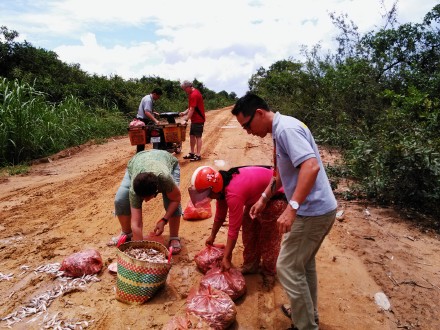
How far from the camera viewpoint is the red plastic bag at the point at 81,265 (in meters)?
3.87

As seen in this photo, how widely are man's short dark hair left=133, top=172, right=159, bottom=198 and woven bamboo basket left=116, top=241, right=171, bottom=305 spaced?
0.55 m

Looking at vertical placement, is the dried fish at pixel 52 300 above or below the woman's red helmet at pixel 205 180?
below

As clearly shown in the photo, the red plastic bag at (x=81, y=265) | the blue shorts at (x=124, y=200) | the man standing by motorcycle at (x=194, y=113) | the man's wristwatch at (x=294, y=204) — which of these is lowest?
the red plastic bag at (x=81, y=265)

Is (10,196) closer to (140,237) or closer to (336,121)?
(140,237)

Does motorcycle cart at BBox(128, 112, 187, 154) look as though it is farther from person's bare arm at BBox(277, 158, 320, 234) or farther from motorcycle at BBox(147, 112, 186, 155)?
person's bare arm at BBox(277, 158, 320, 234)

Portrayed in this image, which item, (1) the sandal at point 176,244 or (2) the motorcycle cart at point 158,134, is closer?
(1) the sandal at point 176,244

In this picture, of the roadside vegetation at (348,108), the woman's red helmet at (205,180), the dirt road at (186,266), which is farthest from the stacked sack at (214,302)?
the roadside vegetation at (348,108)

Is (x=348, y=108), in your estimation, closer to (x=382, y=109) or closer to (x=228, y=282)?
(x=382, y=109)

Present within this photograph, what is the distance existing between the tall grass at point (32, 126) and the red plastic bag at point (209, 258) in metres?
6.64

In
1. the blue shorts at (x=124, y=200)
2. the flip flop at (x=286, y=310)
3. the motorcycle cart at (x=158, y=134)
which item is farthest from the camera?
the motorcycle cart at (x=158, y=134)

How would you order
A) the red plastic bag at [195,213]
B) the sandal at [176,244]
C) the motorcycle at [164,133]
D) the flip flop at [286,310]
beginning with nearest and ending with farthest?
the flip flop at [286,310] → the sandal at [176,244] → the red plastic bag at [195,213] → the motorcycle at [164,133]

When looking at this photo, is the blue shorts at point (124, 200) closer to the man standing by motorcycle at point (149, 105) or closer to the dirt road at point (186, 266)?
the dirt road at point (186, 266)

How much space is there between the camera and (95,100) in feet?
51.7

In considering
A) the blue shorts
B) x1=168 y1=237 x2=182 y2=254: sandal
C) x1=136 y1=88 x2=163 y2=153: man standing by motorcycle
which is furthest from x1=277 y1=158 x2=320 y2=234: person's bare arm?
x1=136 y1=88 x2=163 y2=153: man standing by motorcycle
